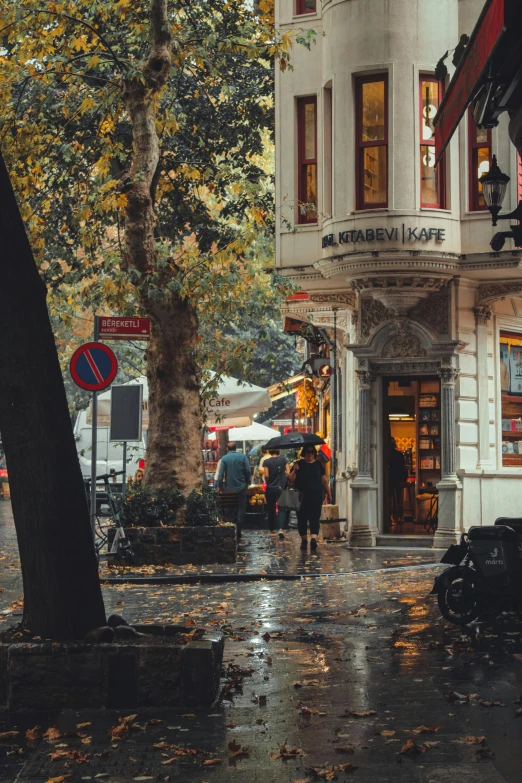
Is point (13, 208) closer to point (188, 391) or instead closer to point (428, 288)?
point (188, 391)

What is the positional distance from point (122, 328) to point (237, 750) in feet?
32.4

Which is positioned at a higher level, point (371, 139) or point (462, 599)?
point (371, 139)

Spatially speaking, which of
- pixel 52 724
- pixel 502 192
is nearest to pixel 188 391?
pixel 502 192

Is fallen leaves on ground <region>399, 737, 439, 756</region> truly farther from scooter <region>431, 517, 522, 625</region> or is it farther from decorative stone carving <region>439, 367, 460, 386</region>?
decorative stone carving <region>439, 367, 460, 386</region>

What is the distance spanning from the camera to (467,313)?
22.3m

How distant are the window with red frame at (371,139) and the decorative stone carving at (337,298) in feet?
7.16

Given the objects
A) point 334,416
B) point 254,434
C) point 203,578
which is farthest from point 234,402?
point 203,578

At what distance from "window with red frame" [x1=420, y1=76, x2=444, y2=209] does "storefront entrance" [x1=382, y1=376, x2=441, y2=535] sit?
346 cm

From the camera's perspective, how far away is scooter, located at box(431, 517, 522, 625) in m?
11.7

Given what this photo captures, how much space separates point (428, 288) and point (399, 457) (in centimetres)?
341

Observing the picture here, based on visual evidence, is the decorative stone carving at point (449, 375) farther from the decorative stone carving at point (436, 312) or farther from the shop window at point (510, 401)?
the shop window at point (510, 401)

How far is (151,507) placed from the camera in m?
18.7

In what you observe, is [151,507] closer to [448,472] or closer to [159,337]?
[159,337]

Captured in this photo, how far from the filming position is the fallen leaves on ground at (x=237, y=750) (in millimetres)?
6637
